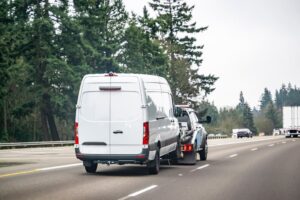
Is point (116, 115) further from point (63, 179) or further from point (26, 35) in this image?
point (26, 35)

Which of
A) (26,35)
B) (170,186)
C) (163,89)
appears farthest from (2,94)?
(170,186)

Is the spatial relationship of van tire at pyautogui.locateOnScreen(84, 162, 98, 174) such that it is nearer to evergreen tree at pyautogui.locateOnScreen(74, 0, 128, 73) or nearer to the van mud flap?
the van mud flap

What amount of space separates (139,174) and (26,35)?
37.7 meters

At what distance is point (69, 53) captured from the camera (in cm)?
5366

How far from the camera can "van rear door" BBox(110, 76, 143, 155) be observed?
14.4 metres

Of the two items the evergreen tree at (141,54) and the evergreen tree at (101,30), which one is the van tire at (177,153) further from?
the evergreen tree at (141,54)

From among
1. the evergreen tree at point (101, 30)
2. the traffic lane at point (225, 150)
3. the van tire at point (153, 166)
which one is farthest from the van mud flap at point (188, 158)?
the evergreen tree at point (101, 30)

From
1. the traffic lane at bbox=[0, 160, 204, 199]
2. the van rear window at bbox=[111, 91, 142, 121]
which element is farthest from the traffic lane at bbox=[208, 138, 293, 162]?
the van rear window at bbox=[111, 91, 142, 121]

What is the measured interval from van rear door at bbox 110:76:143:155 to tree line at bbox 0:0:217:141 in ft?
104

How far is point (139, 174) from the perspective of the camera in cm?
1545

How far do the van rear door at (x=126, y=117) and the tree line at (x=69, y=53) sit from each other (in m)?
31.6

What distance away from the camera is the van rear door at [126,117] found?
14429 millimetres

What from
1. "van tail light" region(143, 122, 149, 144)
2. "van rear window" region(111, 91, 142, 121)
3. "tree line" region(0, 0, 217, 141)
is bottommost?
"van tail light" region(143, 122, 149, 144)

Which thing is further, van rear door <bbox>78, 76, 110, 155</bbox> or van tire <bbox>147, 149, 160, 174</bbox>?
van tire <bbox>147, 149, 160, 174</bbox>
